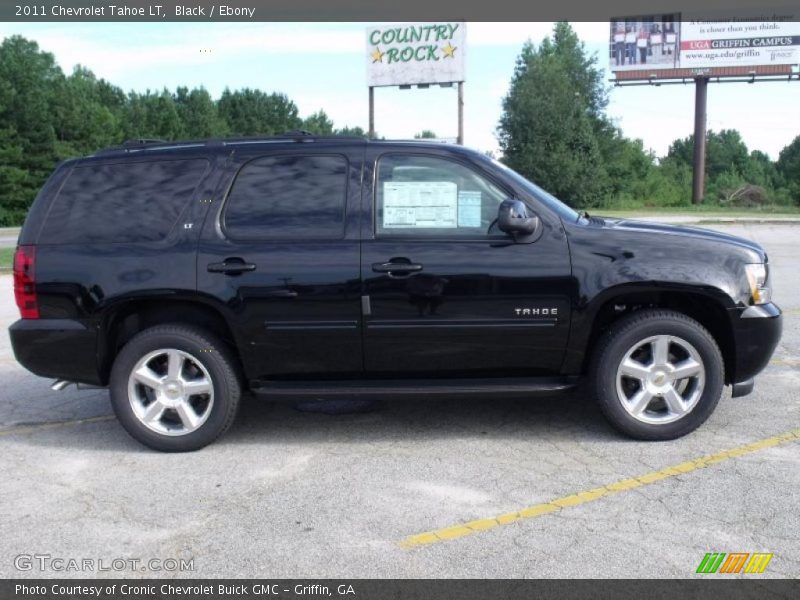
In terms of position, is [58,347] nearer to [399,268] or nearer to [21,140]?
[399,268]

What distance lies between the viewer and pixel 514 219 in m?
4.40

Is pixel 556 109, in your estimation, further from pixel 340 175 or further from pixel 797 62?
pixel 340 175

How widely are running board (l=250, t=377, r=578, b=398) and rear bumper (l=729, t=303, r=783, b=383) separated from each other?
1.01 meters

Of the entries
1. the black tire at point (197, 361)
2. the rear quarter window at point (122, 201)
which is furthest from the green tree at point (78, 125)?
the black tire at point (197, 361)

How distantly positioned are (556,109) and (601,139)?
428 inches

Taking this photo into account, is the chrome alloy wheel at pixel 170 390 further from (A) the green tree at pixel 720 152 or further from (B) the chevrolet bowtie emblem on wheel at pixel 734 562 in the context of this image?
(A) the green tree at pixel 720 152

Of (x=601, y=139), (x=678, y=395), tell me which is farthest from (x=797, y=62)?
(x=678, y=395)

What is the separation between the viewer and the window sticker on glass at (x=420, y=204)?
182 inches

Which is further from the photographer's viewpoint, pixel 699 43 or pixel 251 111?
pixel 251 111

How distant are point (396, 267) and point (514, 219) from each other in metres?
0.75

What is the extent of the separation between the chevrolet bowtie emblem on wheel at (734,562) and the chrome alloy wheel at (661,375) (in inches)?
56.1

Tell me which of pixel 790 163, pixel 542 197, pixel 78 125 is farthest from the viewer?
pixel 790 163

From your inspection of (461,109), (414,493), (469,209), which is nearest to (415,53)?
(461,109)

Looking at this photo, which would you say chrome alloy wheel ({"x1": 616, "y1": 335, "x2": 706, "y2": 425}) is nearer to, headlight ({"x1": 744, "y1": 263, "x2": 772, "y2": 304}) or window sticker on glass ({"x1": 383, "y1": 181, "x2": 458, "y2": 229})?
headlight ({"x1": 744, "y1": 263, "x2": 772, "y2": 304})
